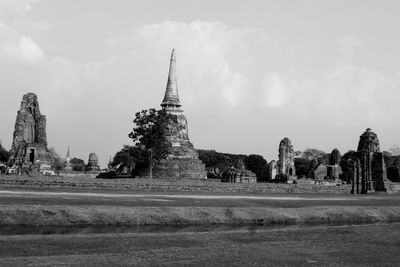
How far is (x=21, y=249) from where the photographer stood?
992 cm

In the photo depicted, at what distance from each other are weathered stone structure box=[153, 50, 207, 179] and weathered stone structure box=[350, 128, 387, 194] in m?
20.7

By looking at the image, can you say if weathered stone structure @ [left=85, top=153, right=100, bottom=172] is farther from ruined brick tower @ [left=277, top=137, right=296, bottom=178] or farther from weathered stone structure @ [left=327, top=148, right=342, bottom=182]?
weathered stone structure @ [left=327, top=148, right=342, bottom=182]

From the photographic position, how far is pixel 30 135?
64812mm

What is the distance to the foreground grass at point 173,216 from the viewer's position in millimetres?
15273

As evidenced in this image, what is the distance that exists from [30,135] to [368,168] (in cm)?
4115

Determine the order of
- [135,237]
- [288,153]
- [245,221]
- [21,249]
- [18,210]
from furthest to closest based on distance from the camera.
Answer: [288,153] → [245,221] → [18,210] → [135,237] → [21,249]

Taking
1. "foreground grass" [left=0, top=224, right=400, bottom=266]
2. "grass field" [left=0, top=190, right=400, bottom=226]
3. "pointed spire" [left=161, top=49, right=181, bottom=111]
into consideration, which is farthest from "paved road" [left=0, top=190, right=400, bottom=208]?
"pointed spire" [left=161, top=49, right=181, bottom=111]

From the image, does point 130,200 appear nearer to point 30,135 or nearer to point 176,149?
point 176,149

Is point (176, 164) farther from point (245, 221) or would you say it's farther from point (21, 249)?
point (21, 249)

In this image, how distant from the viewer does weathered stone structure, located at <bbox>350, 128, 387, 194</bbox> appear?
41.6 m

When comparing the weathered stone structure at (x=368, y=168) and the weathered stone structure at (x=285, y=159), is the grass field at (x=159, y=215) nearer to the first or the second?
the weathered stone structure at (x=368, y=168)

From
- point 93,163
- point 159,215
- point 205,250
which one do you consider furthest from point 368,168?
point 93,163

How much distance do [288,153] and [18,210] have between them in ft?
199

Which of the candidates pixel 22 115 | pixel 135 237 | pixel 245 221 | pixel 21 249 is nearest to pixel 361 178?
pixel 245 221
